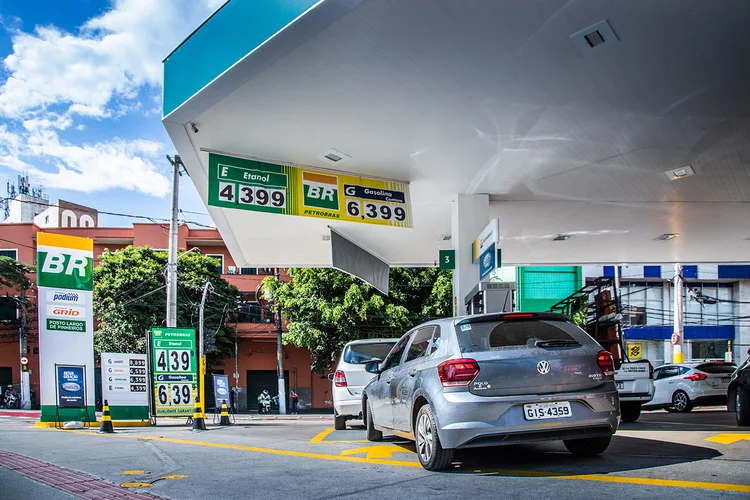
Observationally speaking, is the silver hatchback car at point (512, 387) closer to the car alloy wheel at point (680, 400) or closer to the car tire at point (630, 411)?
the car tire at point (630, 411)

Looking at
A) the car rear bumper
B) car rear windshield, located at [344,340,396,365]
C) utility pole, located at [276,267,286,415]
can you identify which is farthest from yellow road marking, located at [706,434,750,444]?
utility pole, located at [276,267,286,415]

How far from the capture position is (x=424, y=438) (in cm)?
630

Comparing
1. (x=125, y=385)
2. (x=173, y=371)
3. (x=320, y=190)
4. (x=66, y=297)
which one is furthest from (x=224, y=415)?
(x=320, y=190)

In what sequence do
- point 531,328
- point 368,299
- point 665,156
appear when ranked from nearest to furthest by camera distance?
point 531,328 < point 665,156 < point 368,299

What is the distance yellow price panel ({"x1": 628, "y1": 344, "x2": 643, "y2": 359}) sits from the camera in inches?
1373

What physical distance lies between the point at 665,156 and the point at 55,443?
1051 centimetres

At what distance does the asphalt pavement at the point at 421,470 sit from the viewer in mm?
4926

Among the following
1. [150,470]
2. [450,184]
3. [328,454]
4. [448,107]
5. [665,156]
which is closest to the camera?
[150,470]

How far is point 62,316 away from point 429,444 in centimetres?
1613

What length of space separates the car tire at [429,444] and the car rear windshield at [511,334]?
2.40 ft

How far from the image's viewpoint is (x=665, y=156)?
35.2ft

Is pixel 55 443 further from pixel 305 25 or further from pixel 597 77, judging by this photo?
pixel 597 77

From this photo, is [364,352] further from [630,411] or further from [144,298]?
[144,298]

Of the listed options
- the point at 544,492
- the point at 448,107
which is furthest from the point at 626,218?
the point at 544,492
